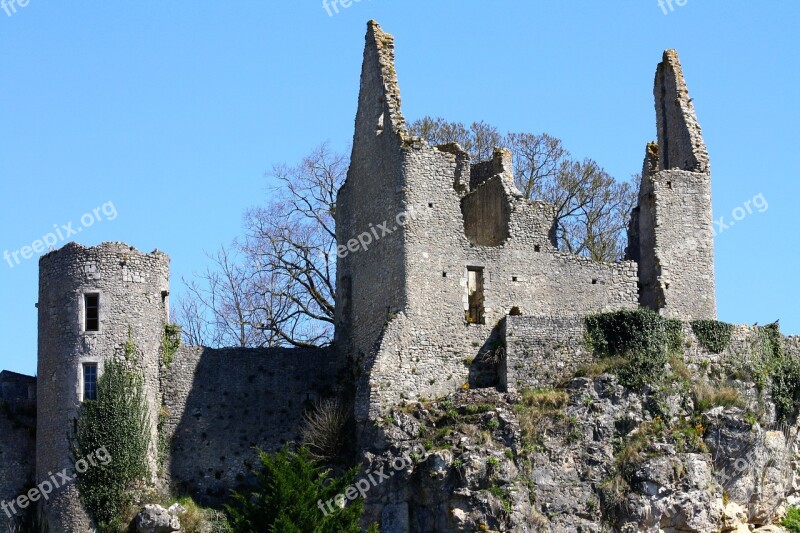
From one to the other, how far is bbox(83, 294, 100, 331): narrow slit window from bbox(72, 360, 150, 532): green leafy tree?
100 cm

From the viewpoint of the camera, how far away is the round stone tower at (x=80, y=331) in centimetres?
4625

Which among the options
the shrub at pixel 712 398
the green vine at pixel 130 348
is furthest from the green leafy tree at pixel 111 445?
the shrub at pixel 712 398

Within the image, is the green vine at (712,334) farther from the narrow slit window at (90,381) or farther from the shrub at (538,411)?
the narrow slit window at (90,381)

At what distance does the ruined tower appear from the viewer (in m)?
50.6

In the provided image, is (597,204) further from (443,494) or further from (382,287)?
(443,494)

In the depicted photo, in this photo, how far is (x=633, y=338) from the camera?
48.3 m

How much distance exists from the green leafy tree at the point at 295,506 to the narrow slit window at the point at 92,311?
600 cm

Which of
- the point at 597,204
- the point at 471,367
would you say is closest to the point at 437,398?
the point at 471,367

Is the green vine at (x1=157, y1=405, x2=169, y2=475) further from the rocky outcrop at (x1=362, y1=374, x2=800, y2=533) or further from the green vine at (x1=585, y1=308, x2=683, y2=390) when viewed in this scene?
the green vine at (x1=585, y1=308, x2=683, y2=390)

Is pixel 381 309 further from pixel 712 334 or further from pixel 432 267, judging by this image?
pixel 712 334

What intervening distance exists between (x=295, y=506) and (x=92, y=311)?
26.8 ft

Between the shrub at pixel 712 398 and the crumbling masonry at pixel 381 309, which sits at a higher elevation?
the crumbling masonry at pixel 381 309

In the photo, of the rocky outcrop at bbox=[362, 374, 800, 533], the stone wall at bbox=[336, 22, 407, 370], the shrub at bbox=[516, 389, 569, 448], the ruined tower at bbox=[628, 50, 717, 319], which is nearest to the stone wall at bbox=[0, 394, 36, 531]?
the stone wall at bbox=[336, 22, 407, 370]

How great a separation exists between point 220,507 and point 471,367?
7032 millimetres
